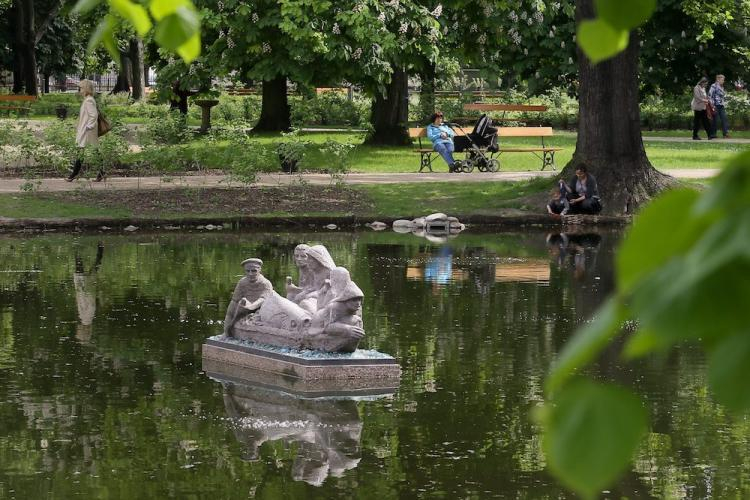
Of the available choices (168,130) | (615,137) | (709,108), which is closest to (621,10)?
(615,137)

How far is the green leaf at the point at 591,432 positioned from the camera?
4.20ft

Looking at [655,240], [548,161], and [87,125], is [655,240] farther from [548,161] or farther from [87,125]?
[548,161]

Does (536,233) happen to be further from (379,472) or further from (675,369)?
(379,472)

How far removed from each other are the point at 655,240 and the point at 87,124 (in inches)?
1004

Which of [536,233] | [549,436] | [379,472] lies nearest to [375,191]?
[536,233]

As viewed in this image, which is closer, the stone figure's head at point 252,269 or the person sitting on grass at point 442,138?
Result: the stone figure's head at point 252,269

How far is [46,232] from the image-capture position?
23.1 metres

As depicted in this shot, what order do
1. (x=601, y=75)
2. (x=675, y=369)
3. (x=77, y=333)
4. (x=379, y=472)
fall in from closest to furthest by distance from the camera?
(x=379, y=472), (x=675, y=369), (x=77, y=333), (x=601, y=75)

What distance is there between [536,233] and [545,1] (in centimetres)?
1237

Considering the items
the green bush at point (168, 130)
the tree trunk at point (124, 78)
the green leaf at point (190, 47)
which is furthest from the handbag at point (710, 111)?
the green leaf at point (190, 47)

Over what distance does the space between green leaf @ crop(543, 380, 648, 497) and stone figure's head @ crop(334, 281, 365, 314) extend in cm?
1092

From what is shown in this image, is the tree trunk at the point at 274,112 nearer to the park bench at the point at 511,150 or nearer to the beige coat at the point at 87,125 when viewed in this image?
the park bench at the point at 511,150

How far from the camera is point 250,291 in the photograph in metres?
13.1

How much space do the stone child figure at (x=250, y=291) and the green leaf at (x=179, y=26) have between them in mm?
11067
